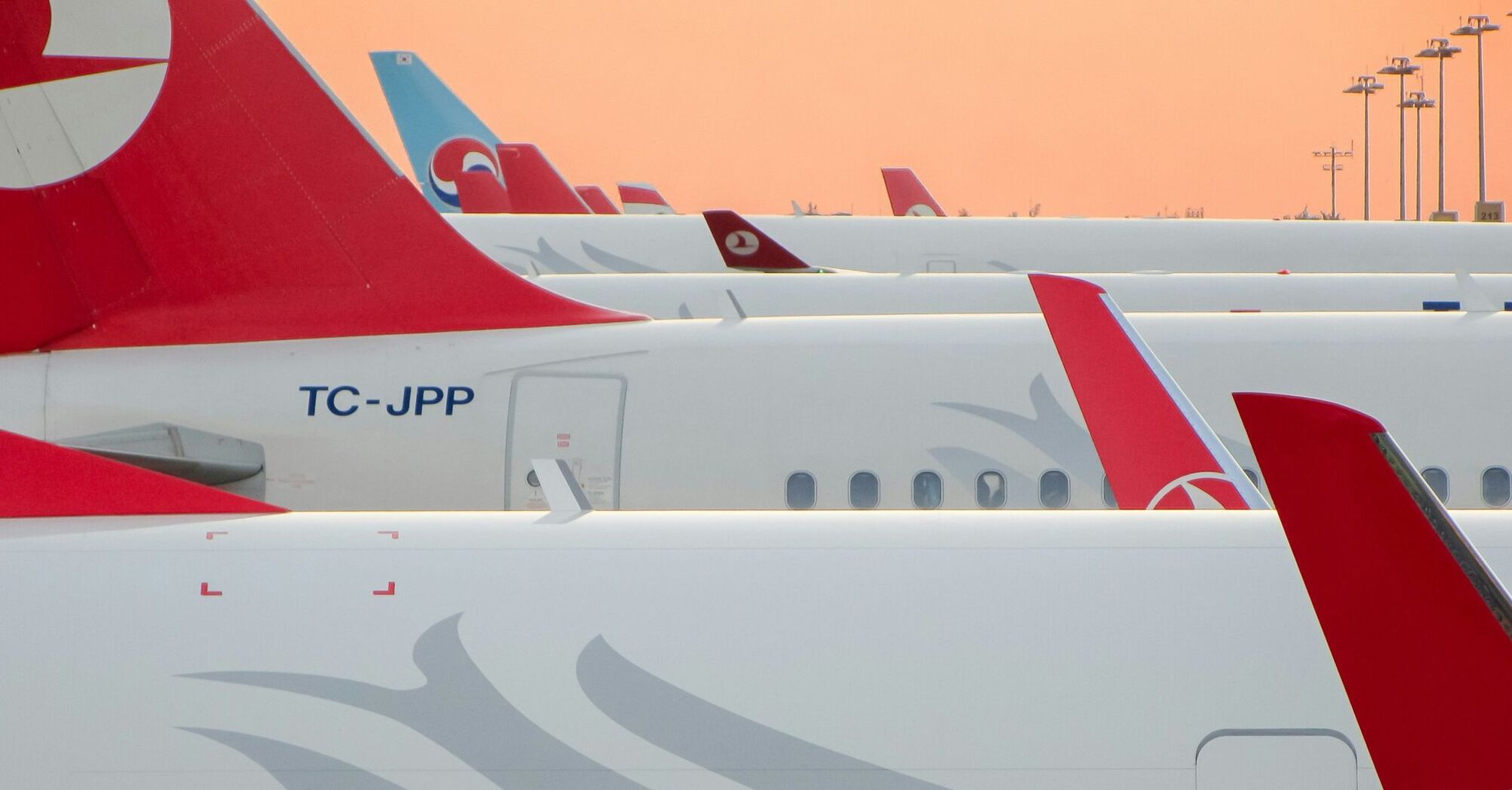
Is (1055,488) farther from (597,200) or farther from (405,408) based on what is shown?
(597,200)

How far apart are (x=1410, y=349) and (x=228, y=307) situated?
7.26 m

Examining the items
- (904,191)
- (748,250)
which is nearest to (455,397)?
(748,250)

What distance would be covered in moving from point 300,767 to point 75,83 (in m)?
6.87

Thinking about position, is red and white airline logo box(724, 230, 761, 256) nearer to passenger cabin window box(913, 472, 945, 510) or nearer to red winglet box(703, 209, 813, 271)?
red winglet box(703, 209, 813, 271)

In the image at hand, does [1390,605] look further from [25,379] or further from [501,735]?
[25,379]

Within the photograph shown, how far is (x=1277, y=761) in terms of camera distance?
12.5 ft

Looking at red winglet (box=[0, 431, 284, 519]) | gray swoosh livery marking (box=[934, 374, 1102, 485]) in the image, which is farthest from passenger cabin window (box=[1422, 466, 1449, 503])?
red winglet (box=[0, 431, 284, 519])

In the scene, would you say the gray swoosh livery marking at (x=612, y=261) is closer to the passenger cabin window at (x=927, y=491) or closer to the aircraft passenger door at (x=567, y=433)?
the aircraft passenger door at (x=567, y=433)

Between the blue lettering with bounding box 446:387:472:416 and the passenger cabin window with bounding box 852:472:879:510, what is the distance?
2319mm

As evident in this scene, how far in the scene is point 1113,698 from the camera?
153 inches

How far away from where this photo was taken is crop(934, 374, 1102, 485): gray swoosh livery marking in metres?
8.65

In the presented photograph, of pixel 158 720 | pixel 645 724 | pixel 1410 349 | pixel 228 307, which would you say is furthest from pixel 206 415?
pixel 1410 349

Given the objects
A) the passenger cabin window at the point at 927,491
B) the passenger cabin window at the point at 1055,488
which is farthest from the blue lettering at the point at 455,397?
the passenger cabin window at the point at 1055,488

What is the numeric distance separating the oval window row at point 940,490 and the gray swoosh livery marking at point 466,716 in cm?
471
